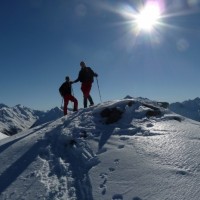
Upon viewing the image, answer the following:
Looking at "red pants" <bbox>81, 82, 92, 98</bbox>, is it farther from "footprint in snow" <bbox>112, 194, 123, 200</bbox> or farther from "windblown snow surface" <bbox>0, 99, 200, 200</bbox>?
"footprint in snow" <bbox>112, 194, 123, 200</bbox>

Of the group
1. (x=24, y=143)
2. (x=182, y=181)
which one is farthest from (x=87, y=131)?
(x=182, y=181)

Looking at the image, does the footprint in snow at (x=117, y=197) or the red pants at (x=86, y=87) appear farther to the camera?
the red pants at (x=86, y=87)

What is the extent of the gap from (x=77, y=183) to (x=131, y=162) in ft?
7.76

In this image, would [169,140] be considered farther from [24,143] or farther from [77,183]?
[24,143]

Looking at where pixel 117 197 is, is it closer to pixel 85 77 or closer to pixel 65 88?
pixel 85 77

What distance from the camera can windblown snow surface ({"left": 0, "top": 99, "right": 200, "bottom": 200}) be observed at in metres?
11.0

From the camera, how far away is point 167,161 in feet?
41.6

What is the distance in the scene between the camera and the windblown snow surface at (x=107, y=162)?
11039 mm

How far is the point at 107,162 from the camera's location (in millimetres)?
13031

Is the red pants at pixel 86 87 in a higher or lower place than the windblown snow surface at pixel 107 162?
higher

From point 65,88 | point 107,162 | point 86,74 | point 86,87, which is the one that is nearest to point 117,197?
point 107,162

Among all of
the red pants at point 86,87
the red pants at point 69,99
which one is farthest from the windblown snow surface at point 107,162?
the red pants at point 69,99

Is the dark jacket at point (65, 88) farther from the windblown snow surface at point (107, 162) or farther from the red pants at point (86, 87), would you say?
→ the windblown snow surface at point (107, 162)

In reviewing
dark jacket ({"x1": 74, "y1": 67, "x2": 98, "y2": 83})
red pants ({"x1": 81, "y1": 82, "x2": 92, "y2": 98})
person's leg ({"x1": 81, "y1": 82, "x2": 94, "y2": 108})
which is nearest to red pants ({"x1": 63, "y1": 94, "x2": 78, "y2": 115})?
person's leg ({"x1": 81, "y1": 82, "x2": 94, "y2": 108})
